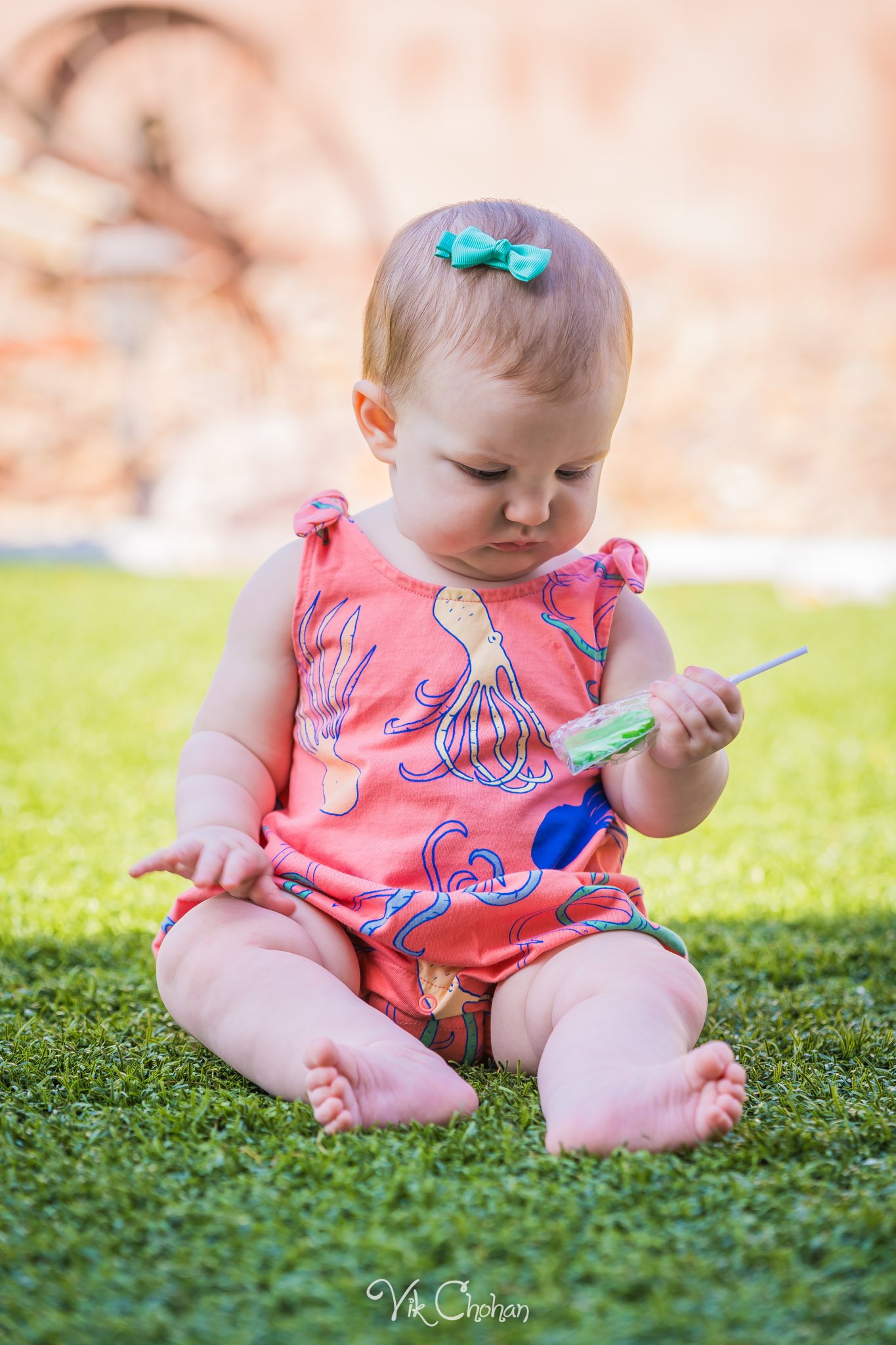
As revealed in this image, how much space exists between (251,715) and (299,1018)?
0.43m

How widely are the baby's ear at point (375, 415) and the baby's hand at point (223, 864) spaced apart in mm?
455

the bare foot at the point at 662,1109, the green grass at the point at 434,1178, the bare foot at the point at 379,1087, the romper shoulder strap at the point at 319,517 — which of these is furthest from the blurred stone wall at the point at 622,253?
the bare foot at the point at 662,1109

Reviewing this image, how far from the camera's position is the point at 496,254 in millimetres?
1270

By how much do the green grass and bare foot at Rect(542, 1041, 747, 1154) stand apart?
0.7 inches

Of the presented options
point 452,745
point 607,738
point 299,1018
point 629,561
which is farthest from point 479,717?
point 299,1018

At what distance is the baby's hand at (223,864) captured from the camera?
1.24 metres

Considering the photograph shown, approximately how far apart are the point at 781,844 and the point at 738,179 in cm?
816

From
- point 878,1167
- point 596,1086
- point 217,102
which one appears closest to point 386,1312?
point 596,1086

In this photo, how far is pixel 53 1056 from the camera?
4.09 feet

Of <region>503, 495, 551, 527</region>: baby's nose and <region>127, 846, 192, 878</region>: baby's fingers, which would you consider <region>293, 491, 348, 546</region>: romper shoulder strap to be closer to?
<region>503, 495, 551, 527</region>: baby's nose

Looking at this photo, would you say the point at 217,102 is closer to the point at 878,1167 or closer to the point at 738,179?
the point at 738,179

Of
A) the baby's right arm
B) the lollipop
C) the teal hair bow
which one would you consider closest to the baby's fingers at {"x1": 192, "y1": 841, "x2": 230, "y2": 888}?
the baby's right arm

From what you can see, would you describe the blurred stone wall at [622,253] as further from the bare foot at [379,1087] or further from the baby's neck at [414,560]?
the bare foot at [379,1087]

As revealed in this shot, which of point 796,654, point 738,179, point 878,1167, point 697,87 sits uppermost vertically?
point 697,87
